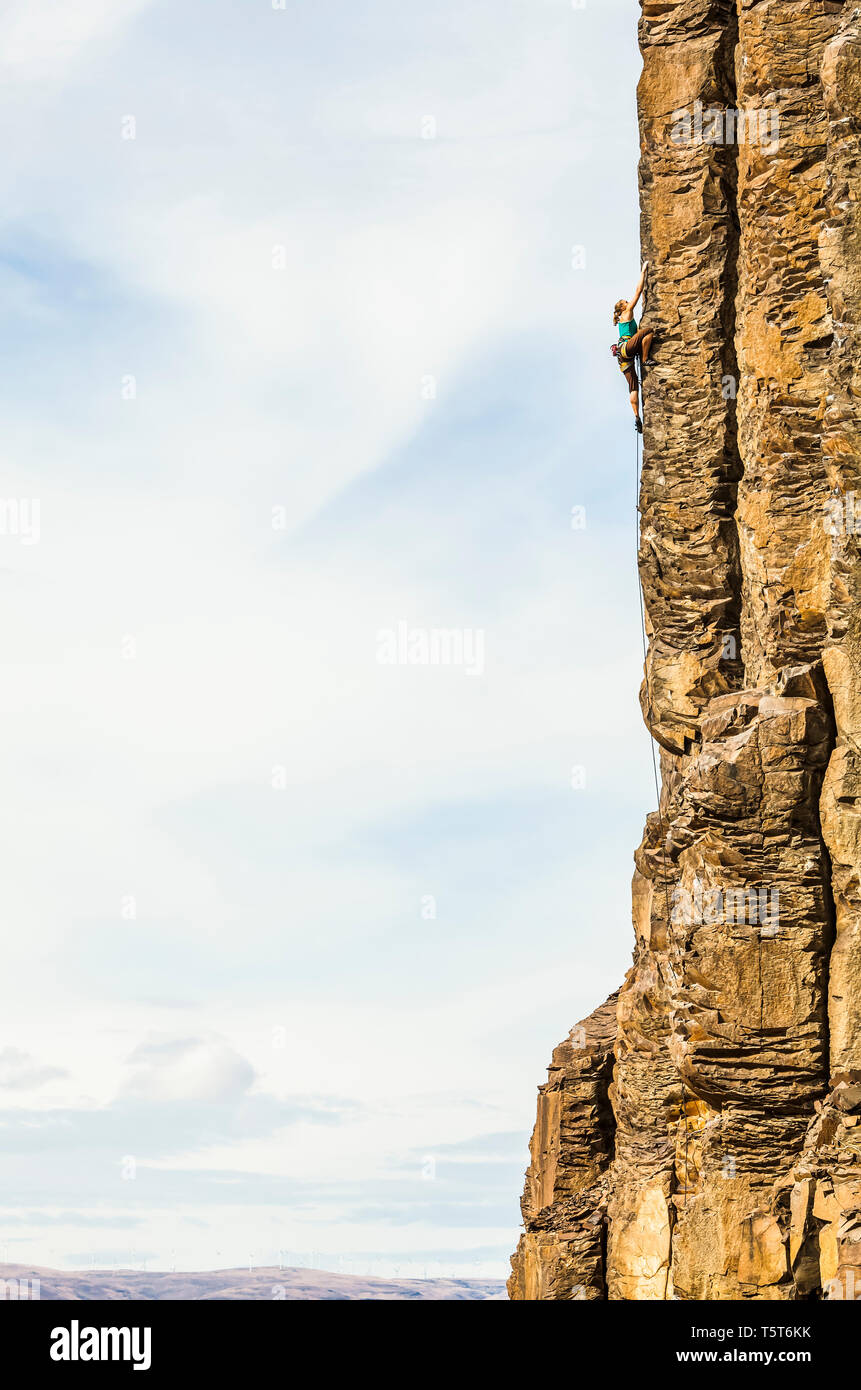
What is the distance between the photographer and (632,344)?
37688 millimetres

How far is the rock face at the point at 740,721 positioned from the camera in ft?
97.1

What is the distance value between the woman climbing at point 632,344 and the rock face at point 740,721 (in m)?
0.50

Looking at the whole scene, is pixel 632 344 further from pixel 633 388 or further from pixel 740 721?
pixel 740 721

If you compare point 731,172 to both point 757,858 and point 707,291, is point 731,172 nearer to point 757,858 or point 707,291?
point 707,291

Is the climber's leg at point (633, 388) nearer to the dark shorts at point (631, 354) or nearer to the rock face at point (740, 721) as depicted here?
the dark shorts at point (631, 354)

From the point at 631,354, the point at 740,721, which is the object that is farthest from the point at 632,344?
the point at 740,721

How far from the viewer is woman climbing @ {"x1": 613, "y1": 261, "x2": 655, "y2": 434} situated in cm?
3738

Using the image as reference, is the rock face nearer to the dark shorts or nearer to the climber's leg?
the dark shorts

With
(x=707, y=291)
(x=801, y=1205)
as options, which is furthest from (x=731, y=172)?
(x=801, y=1205)

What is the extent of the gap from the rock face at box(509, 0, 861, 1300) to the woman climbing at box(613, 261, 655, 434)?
19.8 inches

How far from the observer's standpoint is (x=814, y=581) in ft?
107

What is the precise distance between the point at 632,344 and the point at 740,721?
34.8 feet
